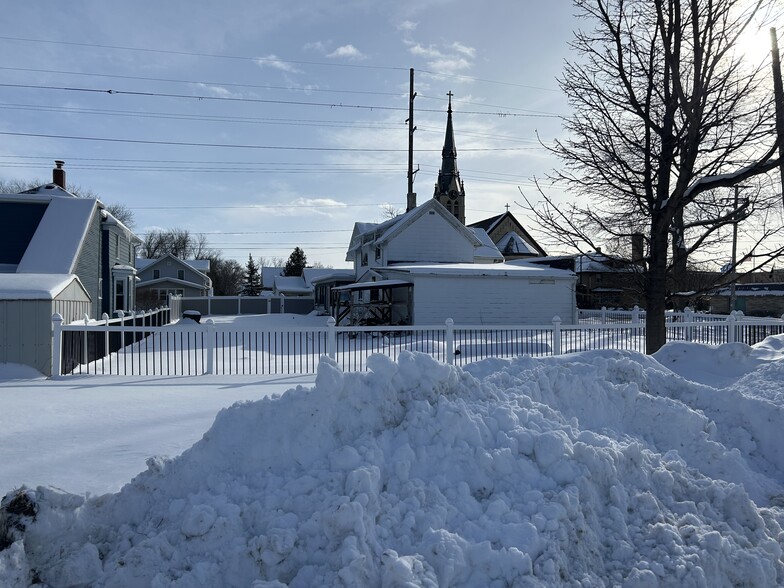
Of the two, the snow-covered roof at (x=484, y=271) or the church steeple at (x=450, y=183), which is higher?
the church steeple at (x=450, y=183)

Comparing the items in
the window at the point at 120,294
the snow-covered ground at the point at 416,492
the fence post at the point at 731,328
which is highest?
the window at the point at 120,294

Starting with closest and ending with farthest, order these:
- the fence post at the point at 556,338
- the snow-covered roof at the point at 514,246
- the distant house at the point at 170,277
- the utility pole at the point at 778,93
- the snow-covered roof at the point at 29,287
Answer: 1. the utility pole at the point at 778,93
2. the snow-covered roof at the point at 29,287
3. the fence post at the point at 556,338
4. the distant house at the point at 170,277
5. the snow-covered roof at the point at 514,246

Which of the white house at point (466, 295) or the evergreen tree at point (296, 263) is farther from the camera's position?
the evergreen tree at point (296, 263)

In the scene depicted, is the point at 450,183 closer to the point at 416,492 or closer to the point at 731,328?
the point at 731,328

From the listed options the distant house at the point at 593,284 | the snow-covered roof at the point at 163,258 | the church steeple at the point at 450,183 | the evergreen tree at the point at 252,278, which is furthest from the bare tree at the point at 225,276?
the distant house at the point at 593,284

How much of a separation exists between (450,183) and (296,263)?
Answer: 2487 centimetres

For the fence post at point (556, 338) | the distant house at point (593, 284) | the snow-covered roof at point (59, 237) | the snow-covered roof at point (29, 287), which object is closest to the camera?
the snow-covered roof at point (29, 287)

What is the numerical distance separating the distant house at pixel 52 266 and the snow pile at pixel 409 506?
26.1 feet

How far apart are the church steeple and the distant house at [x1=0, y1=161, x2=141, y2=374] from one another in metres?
33.5

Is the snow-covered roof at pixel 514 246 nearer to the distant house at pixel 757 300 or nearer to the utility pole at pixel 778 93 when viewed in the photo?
the distant house at pixel 757 300

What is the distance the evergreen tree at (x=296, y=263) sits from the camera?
222 feet

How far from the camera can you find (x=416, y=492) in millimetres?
3637

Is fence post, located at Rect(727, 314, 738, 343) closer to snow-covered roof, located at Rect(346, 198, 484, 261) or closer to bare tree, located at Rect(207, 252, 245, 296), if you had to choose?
snow-covered roof, located at Rect(346, 198, 484, 261)

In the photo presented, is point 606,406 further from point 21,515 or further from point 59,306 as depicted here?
point 59,306
